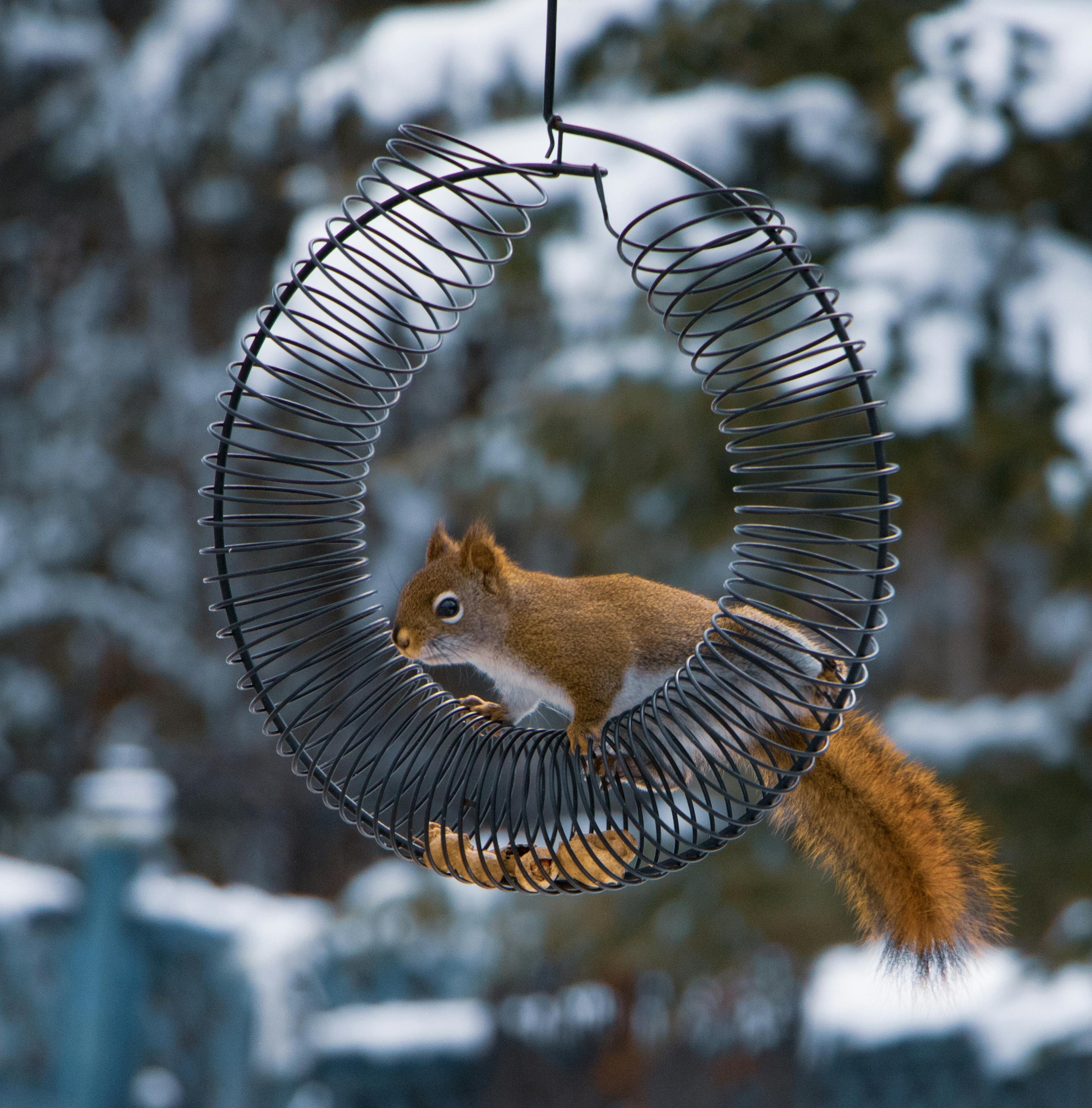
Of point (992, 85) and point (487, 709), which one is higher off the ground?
point (992, 85)

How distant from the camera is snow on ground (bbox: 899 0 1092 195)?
8.92ft

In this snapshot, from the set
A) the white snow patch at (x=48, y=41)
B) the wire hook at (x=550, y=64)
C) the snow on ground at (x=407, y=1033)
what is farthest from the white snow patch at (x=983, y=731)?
the white snow patch at (x=48, y=41)

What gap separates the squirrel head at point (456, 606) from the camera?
4.78ft

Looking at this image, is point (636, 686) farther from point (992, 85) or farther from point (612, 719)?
point (992, 85)

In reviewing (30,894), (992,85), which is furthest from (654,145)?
(30,894)

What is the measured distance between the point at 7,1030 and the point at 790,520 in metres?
2.19

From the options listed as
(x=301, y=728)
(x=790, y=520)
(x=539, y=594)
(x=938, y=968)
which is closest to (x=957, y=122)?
(x=790, y=520)

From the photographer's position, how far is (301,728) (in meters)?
5.37

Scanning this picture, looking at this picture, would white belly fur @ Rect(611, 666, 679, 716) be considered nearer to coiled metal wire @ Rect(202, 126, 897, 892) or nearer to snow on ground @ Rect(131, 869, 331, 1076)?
coiled metal wire @ Rect(202, 126, 897, 892)

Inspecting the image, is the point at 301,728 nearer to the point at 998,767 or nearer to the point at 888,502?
the point at 998,767

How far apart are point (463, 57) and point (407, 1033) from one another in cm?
207

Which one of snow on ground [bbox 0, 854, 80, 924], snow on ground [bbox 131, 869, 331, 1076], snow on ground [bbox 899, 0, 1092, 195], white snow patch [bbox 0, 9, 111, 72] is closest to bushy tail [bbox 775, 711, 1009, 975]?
snow on ground [bbox 899, 0, 1092, 195]

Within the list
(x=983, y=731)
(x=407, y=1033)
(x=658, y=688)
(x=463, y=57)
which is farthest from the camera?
(x=983, y=731)

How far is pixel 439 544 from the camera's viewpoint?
1556 millimetres
